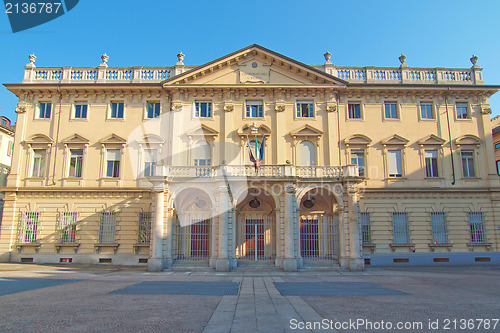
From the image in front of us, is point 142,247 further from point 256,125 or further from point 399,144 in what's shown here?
point 399,144

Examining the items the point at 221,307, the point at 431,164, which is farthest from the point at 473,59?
the point at 221,307

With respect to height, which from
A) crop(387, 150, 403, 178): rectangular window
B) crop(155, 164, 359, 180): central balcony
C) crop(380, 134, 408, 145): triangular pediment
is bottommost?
crop(155, 164, 359, 180): central balcony

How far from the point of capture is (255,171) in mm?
22938

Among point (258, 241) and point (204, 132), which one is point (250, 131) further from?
point (258, 241)

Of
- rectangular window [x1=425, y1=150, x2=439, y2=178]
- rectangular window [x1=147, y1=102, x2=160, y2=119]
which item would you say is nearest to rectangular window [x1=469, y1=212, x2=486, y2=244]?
rectangular window [x1=425, y1=150, x2=439, y2=178]

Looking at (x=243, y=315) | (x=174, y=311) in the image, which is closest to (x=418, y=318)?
(x=243, y=315)

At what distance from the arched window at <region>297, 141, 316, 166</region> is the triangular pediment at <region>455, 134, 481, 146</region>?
37.3ft

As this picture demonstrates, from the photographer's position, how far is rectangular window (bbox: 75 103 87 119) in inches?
1122

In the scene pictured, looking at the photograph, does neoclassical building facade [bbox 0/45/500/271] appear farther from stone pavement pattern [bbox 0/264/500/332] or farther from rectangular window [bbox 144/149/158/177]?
stone pavement pattern [bbox 0/264/500/332]

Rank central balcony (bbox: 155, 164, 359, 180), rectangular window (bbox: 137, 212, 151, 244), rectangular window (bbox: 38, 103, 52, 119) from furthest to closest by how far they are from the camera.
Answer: rectangular window (bbox: 38, 103, 52, 119) → rectangular window (bbox: 137, 212, 151, 244) → central balcony (bbox: 155, 164, 359, 180)

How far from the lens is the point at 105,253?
2620 centimetres

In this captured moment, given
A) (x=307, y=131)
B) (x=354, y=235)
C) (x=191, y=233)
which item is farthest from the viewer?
(x=307, y=131)

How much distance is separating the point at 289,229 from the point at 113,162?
48.7 feet

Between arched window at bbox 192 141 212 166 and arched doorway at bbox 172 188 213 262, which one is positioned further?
arched window at bbox 192 141 212 166
